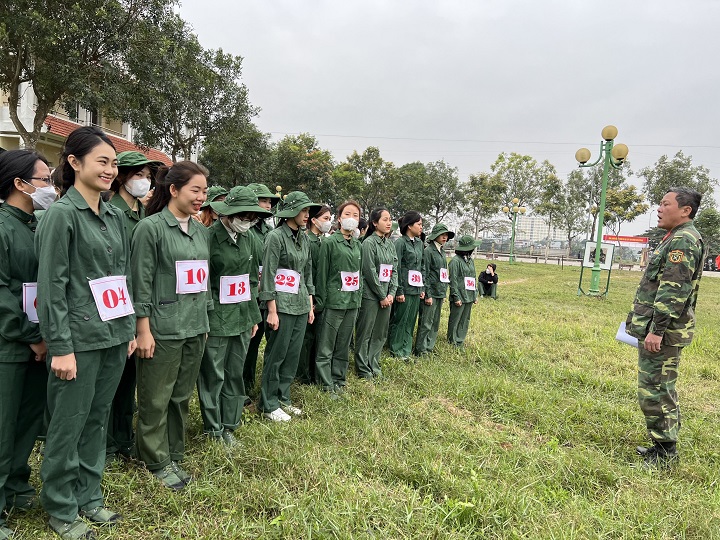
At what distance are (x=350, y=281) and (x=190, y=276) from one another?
1.88 meters

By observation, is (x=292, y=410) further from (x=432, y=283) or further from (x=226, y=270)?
(x=432, y=283)

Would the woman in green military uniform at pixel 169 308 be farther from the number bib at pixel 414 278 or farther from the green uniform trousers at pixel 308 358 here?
the number bib at pixel 414 278

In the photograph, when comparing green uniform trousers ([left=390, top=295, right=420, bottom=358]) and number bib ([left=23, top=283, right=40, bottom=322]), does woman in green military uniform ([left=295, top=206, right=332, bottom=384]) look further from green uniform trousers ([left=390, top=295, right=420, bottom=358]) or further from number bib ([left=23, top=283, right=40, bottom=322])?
number bib ([left=23, top=283, right=40, bottom=322])

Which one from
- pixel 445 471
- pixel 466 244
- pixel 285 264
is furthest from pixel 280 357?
pixel 466 244

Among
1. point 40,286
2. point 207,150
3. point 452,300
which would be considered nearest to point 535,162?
point 207,150

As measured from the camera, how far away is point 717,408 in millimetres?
4395

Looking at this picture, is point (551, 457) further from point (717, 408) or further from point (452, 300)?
point (452, 300)

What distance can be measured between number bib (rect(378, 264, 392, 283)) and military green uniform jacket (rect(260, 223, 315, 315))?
1.13 meters

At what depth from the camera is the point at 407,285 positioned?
5.52m

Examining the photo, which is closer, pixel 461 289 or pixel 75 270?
pixel 75 270

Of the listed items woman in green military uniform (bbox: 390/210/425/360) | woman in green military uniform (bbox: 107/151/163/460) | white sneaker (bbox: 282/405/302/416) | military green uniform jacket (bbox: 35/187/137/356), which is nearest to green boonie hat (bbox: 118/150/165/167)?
woman in green military uniform (bbox: 107/151/163/460)

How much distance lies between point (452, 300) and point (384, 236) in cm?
176

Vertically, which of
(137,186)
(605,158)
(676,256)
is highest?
(605,158)

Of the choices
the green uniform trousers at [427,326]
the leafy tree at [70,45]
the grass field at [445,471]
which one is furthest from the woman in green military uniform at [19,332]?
the leafy tree at [70,45]
